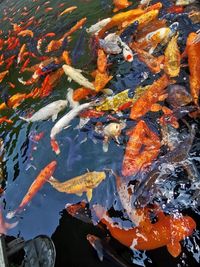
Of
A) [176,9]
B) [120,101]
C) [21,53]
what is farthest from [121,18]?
[120,101]

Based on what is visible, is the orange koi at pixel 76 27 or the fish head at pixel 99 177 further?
the orange koi at pixel 76 27

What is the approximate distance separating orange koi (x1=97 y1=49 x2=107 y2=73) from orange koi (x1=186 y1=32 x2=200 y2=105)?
4.67 ft

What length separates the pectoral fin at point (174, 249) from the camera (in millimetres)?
3818

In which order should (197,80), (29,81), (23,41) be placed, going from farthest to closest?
(23,41) → (29,81) → (197,80)

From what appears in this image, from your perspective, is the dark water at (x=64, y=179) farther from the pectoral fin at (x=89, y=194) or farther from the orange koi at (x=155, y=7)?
the orange koi at (x=155, y=7)

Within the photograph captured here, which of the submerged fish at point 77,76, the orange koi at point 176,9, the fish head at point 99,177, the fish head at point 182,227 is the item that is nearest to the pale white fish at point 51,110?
the submerged fish at point 77,76

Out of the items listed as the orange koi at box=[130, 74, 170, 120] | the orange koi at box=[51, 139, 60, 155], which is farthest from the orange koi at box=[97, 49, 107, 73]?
the orange koi at box=[51, 139, 60, 155]

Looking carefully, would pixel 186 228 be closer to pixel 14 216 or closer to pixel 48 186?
pixel 48 186

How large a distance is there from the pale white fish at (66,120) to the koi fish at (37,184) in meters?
0.56

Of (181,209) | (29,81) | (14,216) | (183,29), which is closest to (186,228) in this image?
(181,209)

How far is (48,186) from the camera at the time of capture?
4965 mm

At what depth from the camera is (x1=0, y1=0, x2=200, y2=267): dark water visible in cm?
404

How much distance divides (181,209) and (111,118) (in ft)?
5.89

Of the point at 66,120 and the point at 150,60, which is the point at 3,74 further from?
the point at 150,60
